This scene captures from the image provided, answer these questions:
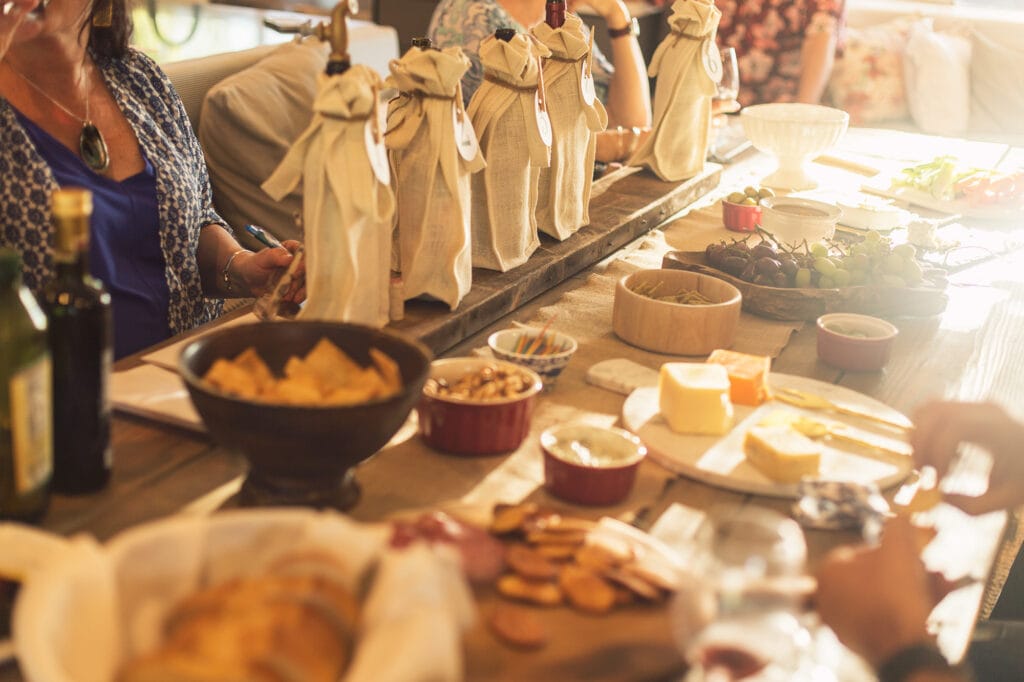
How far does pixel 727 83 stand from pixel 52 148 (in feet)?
5.10

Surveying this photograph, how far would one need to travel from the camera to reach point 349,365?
1132 mm

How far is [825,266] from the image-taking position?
5.86ft

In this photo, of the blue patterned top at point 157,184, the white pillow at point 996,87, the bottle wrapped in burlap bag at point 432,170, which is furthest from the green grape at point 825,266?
the white pillow at point 996,87

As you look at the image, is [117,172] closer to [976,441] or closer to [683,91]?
[683,91]

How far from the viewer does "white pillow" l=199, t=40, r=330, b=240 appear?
2.96 metres

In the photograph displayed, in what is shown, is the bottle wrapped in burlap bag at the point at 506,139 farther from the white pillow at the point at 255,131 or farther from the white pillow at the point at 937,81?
the white pillow at the point at 937,81

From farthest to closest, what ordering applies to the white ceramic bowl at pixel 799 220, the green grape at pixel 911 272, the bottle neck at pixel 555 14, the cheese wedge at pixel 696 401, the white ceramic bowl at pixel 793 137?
1. the white ceramic bowl at pixel 793 137
2. the white ceramic bowl at pixel 799 220
3. the bottle neck at pixel 555 14
4. the green grape at pixel 911 272
5. the cheese wedge at pixel 696 401

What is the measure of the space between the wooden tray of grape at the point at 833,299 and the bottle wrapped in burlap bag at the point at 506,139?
0.31 meters

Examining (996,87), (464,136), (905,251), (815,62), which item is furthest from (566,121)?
(996,87)

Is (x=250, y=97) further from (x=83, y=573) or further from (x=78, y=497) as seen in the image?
(x=83, y=573)

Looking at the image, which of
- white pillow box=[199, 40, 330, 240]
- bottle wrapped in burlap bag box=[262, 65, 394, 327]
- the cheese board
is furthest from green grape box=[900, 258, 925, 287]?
white pillow box=[199, 40, 330, 240]

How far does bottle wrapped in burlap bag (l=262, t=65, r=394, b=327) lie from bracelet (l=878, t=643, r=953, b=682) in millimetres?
730

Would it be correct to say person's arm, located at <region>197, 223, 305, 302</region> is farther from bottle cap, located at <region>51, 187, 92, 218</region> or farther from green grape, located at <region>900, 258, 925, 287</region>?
green grape, located at <region>900, 258, 925, 287</region>

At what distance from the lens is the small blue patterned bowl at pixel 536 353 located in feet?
4.67
